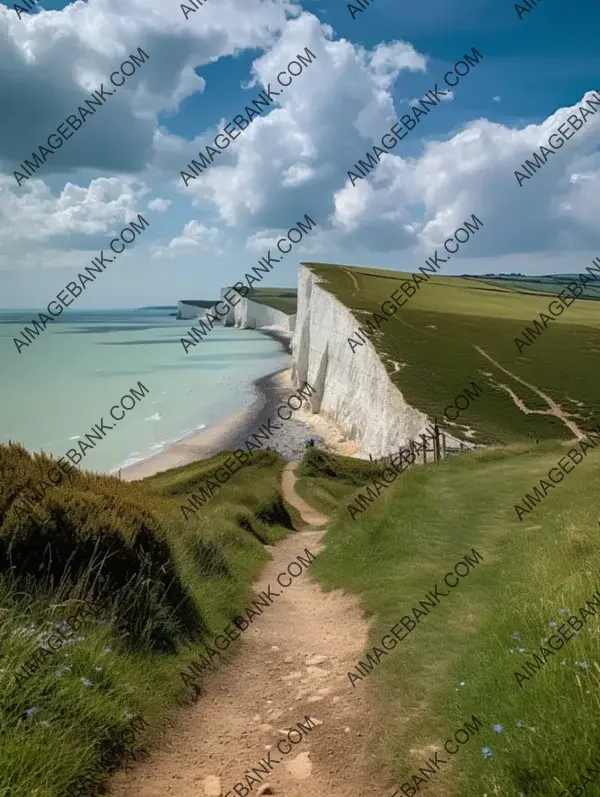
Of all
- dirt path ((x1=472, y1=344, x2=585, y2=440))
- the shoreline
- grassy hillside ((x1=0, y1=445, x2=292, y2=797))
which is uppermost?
grassy hillside ((x1=0, y1=445, x2=292, y2=797))

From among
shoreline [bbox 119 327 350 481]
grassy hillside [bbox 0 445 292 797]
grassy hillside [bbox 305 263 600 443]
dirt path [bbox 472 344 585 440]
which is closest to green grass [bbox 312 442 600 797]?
grassy hillside [bbox 0 445 292 797]

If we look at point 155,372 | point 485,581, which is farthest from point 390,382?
point 155,372

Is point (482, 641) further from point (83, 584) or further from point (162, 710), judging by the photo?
point (83, 584)

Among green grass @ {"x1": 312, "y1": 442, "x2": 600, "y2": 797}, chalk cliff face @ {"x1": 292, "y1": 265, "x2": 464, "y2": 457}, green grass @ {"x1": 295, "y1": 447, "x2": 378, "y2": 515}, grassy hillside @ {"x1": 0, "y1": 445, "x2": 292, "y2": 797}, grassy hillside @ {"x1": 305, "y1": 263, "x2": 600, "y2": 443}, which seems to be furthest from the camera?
chalk cliff face @ {"x1": 292, "y1": 265, "x2": 464, "y2": 457}

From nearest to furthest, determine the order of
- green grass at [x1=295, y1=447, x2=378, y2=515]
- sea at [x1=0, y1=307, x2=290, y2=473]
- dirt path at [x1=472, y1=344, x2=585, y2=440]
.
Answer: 1. green grass at [x1=295, y1=447, x2=378, y2=515]
2. dirt path at [x1=472, y1=344, x2=585, y2=440]
3. sea at [x1=0, y1=307, x2=290, y2=473]

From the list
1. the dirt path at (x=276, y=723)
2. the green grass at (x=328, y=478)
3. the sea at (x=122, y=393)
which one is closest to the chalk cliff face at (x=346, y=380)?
the green grass at (x=328, y=478)

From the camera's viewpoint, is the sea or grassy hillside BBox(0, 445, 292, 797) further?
the sea

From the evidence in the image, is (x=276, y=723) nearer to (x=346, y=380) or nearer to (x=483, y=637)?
(x=483, y=637)

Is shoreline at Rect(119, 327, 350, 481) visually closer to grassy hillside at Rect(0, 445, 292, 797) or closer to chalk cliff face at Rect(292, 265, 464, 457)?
chalk cliff face at Rect(292, 265, 464, 457)

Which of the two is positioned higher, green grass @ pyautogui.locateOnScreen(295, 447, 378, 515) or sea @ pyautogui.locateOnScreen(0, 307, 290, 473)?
sea @ pyautogui.locateOnScreen(0, 307, 290, 473)
